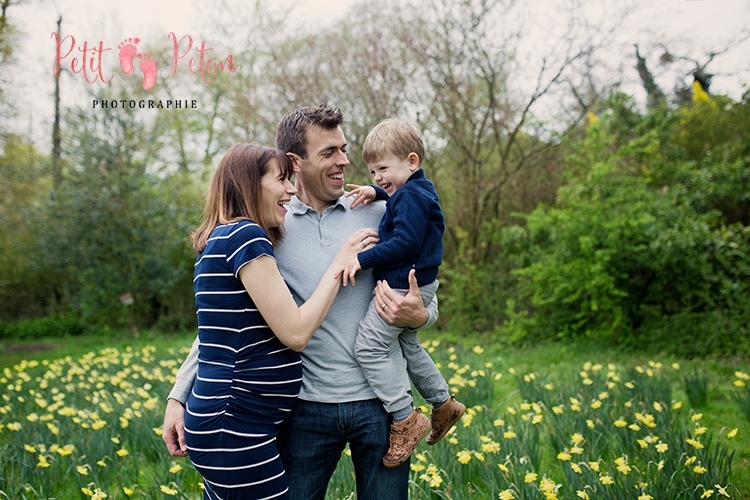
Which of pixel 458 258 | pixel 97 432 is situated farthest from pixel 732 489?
pixel 458 258

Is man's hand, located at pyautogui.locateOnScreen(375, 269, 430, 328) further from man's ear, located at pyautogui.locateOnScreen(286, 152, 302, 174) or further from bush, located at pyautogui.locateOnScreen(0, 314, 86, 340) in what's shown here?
bush, located at pyautogui.locateOnScreen(0, 314, 86, 340)

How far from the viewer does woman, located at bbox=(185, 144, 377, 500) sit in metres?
1.62

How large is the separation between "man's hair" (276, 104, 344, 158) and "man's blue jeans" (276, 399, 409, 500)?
790 millimetres

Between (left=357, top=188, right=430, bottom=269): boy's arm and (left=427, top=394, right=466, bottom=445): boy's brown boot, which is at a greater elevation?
(left=357, top=188, right=430, bottom=269): boy's arm

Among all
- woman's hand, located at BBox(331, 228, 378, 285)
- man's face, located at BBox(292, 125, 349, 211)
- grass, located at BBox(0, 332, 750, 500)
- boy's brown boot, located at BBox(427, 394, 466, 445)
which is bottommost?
grass, located at BBox(0, 332, 750, 500)

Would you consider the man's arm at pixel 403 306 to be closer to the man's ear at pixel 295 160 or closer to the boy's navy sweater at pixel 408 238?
the boy's navy sweater at pixel 408 238

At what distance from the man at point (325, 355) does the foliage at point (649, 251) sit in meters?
5.53

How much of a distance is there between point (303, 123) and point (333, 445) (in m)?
1.00

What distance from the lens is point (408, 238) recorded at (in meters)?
1.94

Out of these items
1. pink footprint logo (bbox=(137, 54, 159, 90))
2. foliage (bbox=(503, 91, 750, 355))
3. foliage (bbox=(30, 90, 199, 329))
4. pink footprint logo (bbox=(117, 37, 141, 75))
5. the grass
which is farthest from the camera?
foliage (bbox=(30, 90, 199, 329))

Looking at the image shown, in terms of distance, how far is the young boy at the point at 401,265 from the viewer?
1.82 meters

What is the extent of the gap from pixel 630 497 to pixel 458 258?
690cm

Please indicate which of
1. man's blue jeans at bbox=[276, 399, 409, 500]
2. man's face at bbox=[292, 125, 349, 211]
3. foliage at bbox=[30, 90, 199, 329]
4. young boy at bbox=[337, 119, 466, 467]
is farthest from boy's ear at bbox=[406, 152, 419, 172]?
foliage at bbox=[30, 90, 199, 329]

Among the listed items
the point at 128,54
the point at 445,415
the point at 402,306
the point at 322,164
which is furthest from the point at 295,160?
the point at 128,54
